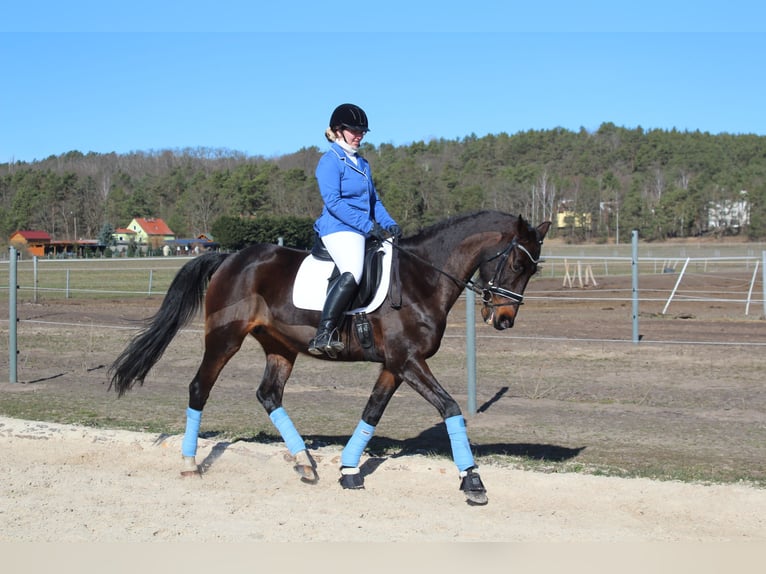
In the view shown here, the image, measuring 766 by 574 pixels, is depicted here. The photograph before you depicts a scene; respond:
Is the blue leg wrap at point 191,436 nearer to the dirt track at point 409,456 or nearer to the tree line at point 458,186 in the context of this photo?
the dirt track at point 409,456

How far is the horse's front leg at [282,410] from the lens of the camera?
6738 millimetres

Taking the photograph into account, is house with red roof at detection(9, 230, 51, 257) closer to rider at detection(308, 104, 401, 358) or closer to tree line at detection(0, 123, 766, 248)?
tree line at detection(0, 123, 766, 248)

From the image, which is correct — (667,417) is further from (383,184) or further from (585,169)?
(585,169)

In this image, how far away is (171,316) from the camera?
298 inches

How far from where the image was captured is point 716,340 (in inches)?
690

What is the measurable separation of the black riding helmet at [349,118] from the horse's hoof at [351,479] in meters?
2.79

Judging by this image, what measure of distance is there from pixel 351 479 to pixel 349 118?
2939mm

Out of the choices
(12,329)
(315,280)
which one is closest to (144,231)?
(12,329)

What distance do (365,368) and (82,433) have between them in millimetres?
6803

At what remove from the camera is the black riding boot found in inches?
247

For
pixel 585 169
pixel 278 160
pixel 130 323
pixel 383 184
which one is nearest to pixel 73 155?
pixel 278 160

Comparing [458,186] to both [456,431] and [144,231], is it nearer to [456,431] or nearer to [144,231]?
[144,231]

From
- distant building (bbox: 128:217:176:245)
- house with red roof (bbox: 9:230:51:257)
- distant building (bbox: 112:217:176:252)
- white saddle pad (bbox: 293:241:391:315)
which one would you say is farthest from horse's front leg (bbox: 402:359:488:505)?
distant building (bbox: 112:217:176:252)

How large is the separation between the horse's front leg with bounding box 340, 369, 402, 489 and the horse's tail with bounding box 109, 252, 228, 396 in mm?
2040
